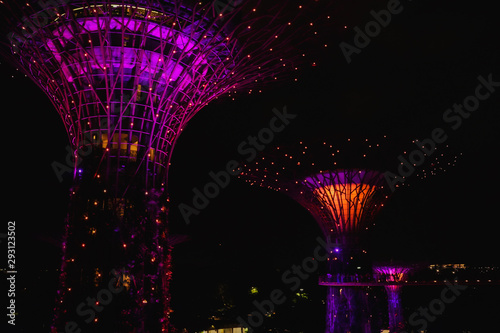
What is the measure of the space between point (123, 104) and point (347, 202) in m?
12.1

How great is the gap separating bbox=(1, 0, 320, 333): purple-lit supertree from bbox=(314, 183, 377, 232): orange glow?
940 centimetres

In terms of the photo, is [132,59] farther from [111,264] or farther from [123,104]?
[111,264]

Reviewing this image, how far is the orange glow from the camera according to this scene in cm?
1866

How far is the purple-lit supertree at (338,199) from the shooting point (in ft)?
57.5

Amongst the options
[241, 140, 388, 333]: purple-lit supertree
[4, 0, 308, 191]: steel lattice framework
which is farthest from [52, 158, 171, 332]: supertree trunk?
[241, 140, 388, 333]: purple-lit supertree

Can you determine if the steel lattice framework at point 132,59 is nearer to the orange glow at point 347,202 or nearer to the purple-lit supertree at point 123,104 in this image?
the purple-lit supertree at point 123,104

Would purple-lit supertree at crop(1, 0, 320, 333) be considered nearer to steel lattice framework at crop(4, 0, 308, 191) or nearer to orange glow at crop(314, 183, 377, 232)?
steel lattice framework at crop(4, 0, 308, 191)

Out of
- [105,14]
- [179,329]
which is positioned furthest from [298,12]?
[179,329]

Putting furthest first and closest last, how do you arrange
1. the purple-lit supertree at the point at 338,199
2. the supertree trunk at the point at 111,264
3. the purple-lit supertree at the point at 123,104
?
the purple-lit supertree at the point at 338,199
the purple-lit supertree at the point at 123,104
the supertree trunk at the point at 111,264

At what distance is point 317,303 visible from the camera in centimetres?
2567

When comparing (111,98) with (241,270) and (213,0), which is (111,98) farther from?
(241,270)

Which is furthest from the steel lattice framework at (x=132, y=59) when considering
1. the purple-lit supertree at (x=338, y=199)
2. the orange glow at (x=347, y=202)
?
the orange glow at (x=347, y=202)

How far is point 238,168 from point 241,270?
8.78 metres

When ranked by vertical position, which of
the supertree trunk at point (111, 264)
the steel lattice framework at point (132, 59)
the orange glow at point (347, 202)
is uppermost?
the steel lattice framework at point (132, 59)
